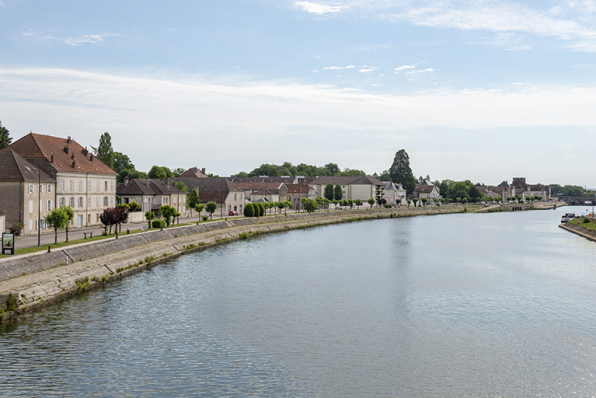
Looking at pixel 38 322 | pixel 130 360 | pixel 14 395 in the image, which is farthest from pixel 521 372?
pixel 38 322

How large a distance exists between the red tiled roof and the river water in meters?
22.2

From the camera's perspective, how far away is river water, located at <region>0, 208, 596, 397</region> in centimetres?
2155

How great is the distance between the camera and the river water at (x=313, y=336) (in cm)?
2155

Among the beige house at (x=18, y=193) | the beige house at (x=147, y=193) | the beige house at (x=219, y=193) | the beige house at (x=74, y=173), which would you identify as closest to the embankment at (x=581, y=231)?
the beige house at (x=219, y=193)

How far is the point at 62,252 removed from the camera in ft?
128

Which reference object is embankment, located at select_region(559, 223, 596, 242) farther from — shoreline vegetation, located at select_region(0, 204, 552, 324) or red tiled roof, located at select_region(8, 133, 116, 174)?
red tiled roof, located at select_region(8, 133, 116, 174)

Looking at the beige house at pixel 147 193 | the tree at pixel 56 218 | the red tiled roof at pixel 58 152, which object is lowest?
the tree at pixel 56 218

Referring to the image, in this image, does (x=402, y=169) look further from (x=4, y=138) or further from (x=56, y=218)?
(x=56, y=218)

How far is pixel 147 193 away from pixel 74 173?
858 inches

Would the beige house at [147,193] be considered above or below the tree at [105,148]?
below

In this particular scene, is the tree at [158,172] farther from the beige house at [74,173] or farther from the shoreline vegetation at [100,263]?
the beige house at [74,173]

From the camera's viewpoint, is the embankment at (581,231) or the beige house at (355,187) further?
the beige house at (355,187)

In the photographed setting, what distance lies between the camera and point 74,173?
205ft

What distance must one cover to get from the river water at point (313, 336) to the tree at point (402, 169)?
148 meters
